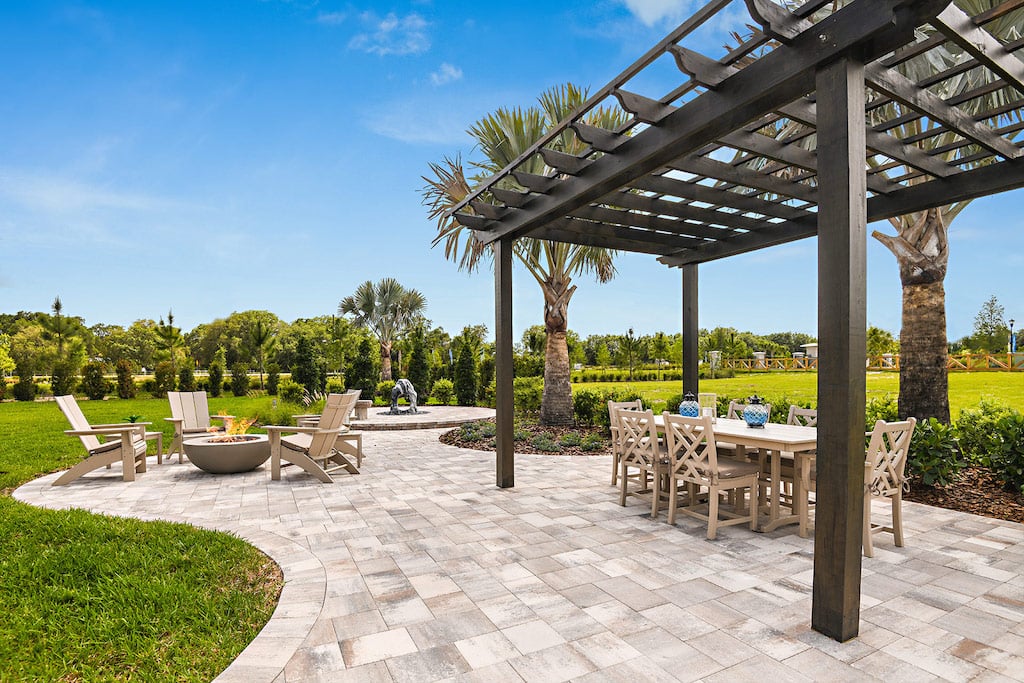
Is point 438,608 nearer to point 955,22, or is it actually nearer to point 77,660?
point 77,660

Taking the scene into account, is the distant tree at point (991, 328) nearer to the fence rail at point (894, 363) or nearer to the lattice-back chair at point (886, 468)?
the fence rail at point (894, 363)

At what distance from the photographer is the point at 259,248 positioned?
39594 millimetres

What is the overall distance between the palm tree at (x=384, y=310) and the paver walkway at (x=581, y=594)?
1997 cm

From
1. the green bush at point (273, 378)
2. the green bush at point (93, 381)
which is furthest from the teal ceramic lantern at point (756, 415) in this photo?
the green bush at point (93, 381)

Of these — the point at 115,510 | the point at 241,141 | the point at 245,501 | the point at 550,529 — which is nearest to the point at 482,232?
the point at 550,529

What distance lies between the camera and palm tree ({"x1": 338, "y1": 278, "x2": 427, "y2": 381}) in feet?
83.1

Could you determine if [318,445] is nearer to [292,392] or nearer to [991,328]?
[292,392]

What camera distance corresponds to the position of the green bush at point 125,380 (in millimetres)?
20336

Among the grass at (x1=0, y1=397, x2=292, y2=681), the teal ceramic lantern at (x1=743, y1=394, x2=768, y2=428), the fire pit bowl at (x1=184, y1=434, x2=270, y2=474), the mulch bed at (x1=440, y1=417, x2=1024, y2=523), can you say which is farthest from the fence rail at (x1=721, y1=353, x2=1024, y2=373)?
the fire pit bowl at (x1=184, y1=434, x2=270, y2=474)

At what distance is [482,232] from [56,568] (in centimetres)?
463

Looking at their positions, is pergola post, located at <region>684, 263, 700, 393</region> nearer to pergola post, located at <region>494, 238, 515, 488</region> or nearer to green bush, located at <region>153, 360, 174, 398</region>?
pergola post, located at <region>494, 238, 515, 488</region>

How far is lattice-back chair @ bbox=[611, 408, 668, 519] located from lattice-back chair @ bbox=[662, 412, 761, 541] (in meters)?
0.17

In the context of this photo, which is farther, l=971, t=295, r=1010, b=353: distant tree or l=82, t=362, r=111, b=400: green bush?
l=971, t=295, r=1010, b=353: distant tree

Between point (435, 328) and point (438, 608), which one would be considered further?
point (435, 328)
